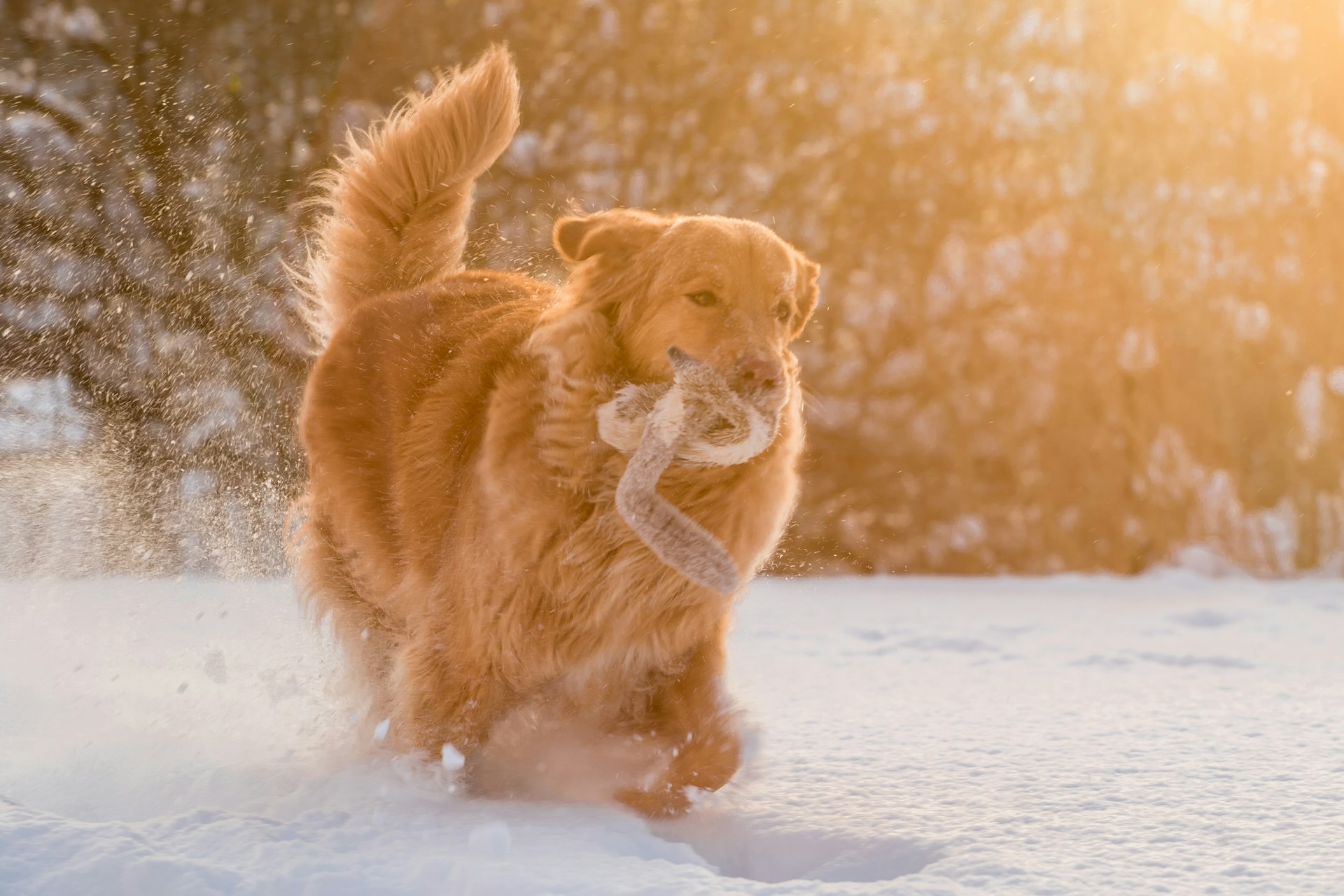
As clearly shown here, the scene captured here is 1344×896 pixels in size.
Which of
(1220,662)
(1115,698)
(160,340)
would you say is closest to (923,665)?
(1115,698)

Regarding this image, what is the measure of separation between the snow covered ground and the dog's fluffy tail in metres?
1.28

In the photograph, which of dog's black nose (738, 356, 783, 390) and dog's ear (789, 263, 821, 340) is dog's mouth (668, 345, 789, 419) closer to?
dog's black nose (738, 356, 783, 390)

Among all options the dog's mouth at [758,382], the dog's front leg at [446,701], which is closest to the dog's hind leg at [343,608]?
the dog's front leg at [446,701]

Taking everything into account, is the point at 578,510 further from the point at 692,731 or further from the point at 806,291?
the point at 806,291

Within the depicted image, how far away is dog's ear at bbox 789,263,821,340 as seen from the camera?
9.39 feet

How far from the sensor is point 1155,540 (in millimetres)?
6152

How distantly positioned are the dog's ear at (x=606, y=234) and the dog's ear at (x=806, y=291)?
401mm

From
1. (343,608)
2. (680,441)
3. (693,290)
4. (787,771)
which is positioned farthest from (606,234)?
(343,608)

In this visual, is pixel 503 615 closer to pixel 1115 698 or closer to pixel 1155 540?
pixel 1115 698

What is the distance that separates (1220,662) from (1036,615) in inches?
42.3

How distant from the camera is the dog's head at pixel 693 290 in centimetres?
235

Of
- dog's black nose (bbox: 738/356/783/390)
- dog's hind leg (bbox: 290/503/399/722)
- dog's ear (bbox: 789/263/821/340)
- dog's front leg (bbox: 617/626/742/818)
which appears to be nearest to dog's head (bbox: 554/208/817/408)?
dog's black nose (bbox: 738/356/783/390)

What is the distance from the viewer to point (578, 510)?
2.53 meters

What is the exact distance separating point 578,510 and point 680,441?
1.03ft
